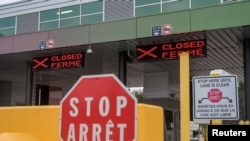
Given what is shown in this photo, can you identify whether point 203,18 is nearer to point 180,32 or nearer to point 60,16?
point 180,32

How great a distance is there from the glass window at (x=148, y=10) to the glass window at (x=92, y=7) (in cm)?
247

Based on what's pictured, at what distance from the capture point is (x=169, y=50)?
15.5 meters

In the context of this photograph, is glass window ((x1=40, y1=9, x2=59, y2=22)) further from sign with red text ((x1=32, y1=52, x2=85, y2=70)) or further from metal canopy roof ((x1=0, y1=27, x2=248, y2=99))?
sign with red text ((x1=32, y1=52, x2=85, y2=70))

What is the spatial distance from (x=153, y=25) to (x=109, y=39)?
6.07 ft

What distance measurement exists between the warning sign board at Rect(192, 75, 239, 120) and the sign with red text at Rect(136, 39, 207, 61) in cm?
1046

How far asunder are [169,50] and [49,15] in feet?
38.3

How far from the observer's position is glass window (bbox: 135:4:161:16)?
2114cm

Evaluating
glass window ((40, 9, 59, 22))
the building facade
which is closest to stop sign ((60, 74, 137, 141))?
the building facade

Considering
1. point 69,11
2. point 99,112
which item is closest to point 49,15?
point 69,11

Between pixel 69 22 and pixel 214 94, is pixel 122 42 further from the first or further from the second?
pixel 214 94

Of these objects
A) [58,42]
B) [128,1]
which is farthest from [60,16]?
[58,42]

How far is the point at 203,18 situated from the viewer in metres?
A: 14.1

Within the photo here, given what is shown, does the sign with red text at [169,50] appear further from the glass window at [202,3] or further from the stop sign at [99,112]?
the stop sign at [99,112]

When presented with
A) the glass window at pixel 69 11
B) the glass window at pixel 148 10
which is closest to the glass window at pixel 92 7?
the glass window at pixel 69 11
